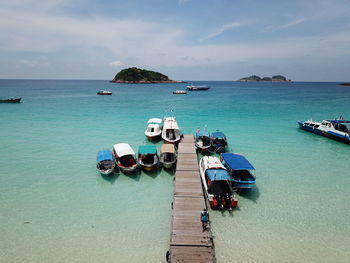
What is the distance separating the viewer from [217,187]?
1570cm

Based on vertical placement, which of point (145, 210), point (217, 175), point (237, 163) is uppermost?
point (237, 163)

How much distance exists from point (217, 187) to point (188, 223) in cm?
415

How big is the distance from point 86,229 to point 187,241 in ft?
22.7

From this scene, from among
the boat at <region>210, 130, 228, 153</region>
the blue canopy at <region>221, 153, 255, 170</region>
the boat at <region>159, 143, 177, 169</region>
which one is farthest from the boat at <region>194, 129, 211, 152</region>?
the blue canopy at <region>221, 153, 255, 170</region>

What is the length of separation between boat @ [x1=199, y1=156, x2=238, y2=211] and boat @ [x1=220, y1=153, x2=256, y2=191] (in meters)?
1.04

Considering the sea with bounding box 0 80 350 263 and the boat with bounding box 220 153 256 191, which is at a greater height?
the boat with bounding box 220 153 256 191

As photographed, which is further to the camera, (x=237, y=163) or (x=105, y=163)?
(x=105, y=163)

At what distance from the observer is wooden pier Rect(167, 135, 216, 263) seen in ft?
35.0

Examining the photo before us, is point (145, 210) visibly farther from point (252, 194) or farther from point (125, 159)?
point (252, 194)

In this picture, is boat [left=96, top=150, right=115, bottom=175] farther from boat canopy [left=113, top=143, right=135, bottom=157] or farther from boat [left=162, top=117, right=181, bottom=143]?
boat [left=162, top=117, right=181, bottom=143]

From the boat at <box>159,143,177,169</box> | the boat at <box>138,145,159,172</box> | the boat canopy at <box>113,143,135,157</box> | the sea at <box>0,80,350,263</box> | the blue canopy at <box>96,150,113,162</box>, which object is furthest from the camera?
the boat at <box>159,143,177,169</box>

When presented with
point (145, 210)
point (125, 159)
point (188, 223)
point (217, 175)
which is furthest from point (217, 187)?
point (125, 159)

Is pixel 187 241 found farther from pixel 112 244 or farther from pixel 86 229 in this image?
pixel 86 229

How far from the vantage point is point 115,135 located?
32625 millimetres
